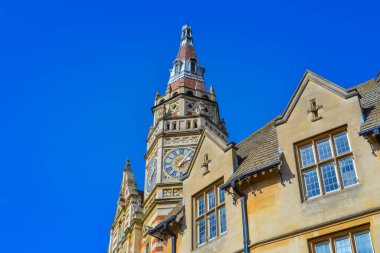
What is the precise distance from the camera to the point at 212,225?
18.4 metres

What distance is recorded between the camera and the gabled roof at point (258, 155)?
17.0 metres

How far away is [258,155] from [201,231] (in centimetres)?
362

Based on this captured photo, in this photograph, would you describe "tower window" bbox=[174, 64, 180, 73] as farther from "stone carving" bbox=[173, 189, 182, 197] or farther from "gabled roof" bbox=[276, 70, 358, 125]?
"gabled roof" bbox=[276, 70, 358, 125]

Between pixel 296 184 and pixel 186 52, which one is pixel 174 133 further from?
pixel 296 184

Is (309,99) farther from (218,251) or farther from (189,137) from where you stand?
(189,137)

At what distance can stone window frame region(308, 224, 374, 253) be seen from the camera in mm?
13961

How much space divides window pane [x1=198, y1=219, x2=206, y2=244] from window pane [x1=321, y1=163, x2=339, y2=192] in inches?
205

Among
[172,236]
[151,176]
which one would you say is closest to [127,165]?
[151,176]

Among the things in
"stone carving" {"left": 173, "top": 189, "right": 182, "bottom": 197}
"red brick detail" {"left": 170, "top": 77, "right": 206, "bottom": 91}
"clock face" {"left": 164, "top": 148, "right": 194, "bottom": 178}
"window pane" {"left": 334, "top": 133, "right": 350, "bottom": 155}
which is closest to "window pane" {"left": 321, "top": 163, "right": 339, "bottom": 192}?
"window pane" {"left": 334, "top": 133, "right": 350, "bottom": 155}

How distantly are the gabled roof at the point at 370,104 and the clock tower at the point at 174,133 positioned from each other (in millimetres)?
12813

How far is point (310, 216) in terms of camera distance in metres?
15.2

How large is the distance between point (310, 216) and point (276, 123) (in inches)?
151

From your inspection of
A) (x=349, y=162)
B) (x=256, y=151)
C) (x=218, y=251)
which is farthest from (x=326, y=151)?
(x=218, y=251)

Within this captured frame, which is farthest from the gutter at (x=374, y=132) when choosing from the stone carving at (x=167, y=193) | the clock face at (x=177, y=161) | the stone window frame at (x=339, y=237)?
the clock face at (x=177, y=161)
